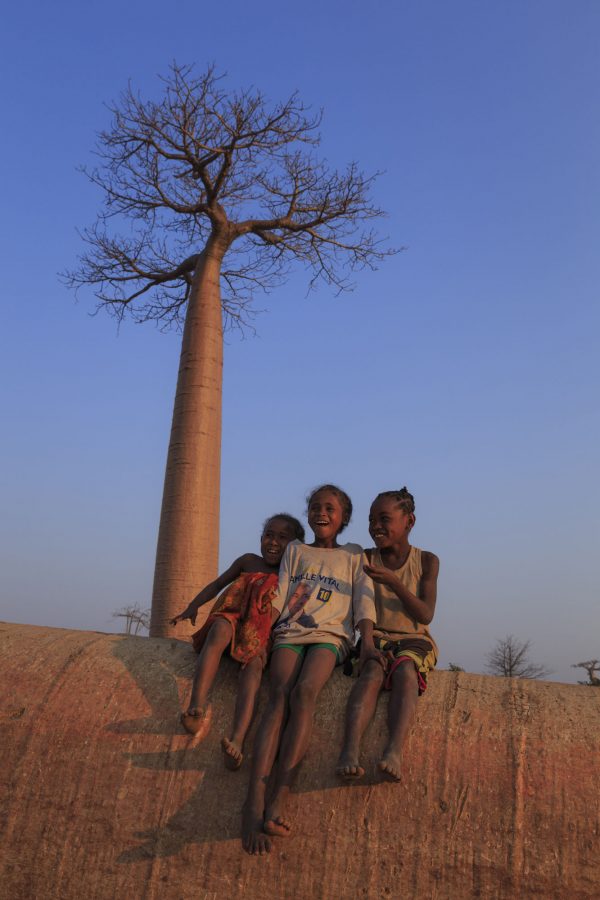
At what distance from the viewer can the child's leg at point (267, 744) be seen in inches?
104

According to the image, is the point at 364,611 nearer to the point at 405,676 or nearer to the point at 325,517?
the point at 405,676

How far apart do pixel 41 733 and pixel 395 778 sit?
1.42m

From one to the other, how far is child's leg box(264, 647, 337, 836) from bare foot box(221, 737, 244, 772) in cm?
14

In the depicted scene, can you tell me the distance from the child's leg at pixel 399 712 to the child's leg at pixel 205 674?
674mm

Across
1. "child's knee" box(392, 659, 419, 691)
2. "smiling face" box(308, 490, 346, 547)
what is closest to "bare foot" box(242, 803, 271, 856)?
"child's knee" box(392, 659, 419, 691)

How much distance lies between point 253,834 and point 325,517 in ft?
4.42

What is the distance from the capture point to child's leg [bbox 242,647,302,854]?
8.63 feet

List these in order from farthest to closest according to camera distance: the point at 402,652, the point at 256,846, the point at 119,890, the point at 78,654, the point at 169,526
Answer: the point at 169,526, the point at 78,654, the point at 402,652, the point at 119,890, the point at 256,846

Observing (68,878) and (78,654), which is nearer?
(68,878)

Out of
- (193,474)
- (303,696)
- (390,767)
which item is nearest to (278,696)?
(303,696)

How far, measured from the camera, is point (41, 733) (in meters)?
3.14

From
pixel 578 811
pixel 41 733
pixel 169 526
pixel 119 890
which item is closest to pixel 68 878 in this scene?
pixel 119 890

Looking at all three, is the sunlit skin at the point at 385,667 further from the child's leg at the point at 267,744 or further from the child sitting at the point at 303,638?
the child's leg at the point at 267,744

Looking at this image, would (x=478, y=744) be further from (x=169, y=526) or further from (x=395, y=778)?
(x=169, y=526)
